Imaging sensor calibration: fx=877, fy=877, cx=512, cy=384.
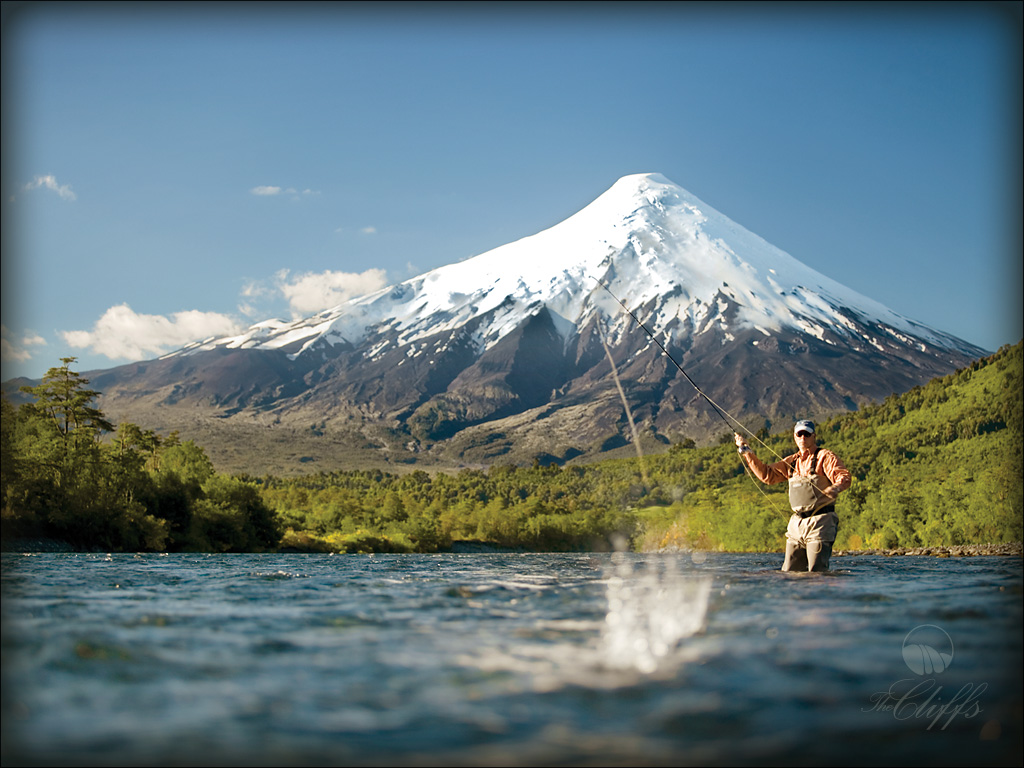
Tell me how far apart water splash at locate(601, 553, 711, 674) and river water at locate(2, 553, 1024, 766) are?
0.05 metres

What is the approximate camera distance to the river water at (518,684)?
4.97 metres

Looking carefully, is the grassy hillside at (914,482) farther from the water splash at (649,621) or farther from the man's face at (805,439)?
the water splash at (649,621)

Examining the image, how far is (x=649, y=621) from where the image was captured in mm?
9359

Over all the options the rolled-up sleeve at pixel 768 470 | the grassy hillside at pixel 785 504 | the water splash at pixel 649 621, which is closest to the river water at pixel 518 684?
the water splash at pixel 649 621

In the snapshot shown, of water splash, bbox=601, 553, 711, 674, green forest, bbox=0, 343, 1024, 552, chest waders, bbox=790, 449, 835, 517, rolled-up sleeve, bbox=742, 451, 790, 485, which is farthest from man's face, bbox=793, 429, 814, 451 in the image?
green forest, bbox=0, 343, 1024, 552

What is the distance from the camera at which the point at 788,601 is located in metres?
10.7

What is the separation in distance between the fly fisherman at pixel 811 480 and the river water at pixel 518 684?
3168mm

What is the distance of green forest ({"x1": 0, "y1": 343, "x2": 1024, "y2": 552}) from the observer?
52.6 meters

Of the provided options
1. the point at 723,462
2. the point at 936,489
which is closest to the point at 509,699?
the point at 936,489

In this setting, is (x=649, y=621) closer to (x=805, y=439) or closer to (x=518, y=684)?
(x=518, y=684)

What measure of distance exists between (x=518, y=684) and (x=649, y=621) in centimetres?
352

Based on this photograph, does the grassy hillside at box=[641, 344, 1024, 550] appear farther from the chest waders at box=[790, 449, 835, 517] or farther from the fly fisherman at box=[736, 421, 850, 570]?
the chest waders at box=[790, 449, 835, 517]

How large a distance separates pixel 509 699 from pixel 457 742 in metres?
0.85

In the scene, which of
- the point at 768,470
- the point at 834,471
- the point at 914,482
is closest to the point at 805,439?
the point at 834,471
